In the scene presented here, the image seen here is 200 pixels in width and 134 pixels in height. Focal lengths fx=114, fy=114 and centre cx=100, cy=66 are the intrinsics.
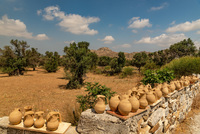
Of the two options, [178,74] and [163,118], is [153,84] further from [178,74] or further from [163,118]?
[178,74]

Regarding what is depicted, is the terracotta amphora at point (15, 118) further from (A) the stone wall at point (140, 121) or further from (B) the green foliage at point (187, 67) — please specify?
(B) the green foliage at point (187, 67)

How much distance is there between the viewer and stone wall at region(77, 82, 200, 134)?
181 centimetres

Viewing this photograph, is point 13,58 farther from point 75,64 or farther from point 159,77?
point 159,77

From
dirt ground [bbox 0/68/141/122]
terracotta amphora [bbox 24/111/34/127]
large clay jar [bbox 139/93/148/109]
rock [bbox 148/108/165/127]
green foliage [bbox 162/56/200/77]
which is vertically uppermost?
green foliage [bbox 162/56/200/77]

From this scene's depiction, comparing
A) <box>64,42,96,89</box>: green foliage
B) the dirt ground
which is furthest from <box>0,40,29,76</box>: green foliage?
<box>64,42,96,89</box>: green foliage

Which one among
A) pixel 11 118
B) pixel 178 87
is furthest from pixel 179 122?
pixel 11 118

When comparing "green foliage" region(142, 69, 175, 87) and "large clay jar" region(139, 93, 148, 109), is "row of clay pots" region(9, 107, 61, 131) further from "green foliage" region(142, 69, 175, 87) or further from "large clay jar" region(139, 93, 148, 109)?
"green foliage" region(142, 69, 175, 87)

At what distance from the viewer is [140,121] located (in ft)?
7.08

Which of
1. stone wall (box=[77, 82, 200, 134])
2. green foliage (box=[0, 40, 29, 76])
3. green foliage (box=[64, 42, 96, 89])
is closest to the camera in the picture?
stone wall (box=[77, 82, 200, 134])

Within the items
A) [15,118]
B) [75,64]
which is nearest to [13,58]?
[75,64]

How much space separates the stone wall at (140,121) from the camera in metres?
1.81

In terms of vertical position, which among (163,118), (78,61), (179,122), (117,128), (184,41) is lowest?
(179,122)

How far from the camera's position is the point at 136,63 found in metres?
18.7

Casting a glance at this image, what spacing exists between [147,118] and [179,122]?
2506 mm
